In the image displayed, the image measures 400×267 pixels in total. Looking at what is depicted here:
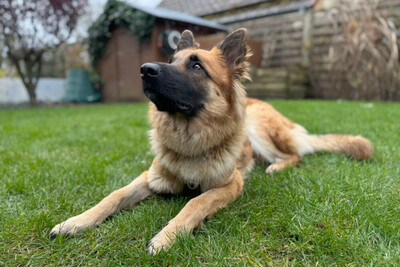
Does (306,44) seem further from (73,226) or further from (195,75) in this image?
(73,226)

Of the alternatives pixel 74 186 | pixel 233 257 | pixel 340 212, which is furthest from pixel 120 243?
pixel 340 212

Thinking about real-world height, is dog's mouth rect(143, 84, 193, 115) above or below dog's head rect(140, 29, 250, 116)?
below

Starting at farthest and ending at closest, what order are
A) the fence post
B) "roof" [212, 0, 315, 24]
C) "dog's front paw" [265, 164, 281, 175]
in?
"roof" [212, 0, 315, 24] → the fence post → "dog's front paw" [265, 164, 281, 175]

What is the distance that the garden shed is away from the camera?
35.2 ft

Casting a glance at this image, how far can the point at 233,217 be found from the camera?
74.2 inches

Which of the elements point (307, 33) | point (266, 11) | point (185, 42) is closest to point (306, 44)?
point (307, 33)

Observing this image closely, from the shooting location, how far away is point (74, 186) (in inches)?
99.0

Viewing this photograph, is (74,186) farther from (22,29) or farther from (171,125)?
(22,29)

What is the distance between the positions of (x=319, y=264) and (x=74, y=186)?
2099 mm

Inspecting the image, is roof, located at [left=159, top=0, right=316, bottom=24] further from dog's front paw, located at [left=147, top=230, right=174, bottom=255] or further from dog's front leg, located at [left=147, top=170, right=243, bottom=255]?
dog's front paw, located at [left=147, top=230, right=174, bottom=255]

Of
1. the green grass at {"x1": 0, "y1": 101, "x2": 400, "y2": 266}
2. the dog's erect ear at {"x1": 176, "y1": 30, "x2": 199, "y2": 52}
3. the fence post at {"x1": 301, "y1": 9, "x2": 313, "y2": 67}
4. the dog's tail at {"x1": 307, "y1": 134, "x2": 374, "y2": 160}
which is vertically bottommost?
the green grass at {"x1": 0, "y1": 101, "x2": 400, "y2": 266}

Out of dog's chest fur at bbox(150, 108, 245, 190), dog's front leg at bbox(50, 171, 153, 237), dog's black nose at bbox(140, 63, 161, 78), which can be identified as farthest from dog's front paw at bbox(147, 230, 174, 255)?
dog's black nose at bbox(140, 63, 161, 78)

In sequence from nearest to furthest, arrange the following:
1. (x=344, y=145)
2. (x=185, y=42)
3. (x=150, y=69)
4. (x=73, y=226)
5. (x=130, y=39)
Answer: (x=73, y=226) → (x=150, y=69) → (x=185, y=42) → (x=344, y=145) → (x=130, y=39)

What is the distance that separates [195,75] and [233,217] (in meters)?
A: 1.14
